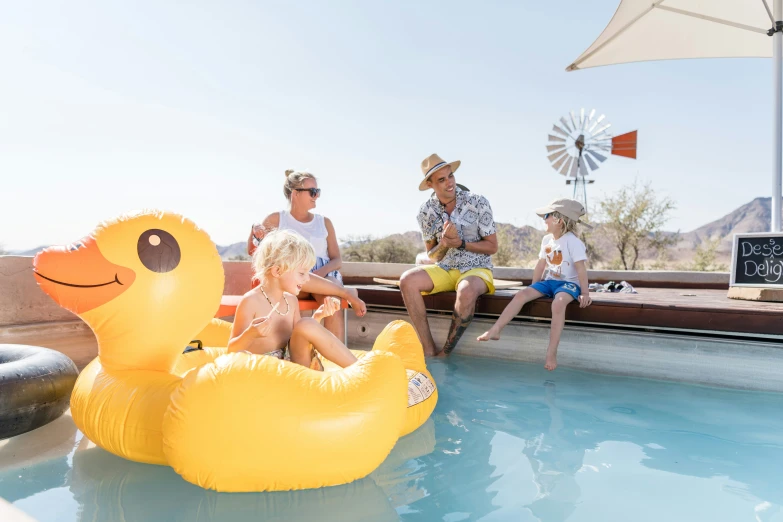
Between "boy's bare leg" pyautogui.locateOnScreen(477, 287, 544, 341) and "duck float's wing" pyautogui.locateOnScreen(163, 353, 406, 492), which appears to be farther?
"boy's bare leg" pyautogui.locateOnScreen(477, 287, 544, 341)

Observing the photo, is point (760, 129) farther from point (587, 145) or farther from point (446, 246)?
point (446, 246)

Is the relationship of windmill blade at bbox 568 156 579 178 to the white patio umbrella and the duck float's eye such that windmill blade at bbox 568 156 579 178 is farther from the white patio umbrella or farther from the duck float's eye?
the duck float's eye

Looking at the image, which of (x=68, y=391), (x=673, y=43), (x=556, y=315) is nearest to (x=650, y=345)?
(x=556, y=315)

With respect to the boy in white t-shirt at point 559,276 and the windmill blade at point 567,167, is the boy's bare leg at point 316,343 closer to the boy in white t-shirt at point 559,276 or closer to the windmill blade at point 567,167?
the boy in white t-shirt at point 559,276

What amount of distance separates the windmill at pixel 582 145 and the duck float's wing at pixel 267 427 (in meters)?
11.6

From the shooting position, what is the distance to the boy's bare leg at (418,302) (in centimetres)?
471

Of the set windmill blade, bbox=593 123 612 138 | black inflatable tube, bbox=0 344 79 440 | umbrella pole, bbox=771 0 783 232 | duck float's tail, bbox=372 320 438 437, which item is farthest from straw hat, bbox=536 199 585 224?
windmill blade, bbox=593 123 612 138

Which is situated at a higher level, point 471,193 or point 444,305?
point 471,193

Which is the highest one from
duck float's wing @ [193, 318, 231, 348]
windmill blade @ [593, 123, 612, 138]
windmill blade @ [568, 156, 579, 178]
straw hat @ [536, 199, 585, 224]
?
windmill blade @ [593, 123, 612, 138]

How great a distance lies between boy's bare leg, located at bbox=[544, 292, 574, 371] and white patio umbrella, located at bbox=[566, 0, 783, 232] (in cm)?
257

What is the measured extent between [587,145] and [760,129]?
19.9 meters

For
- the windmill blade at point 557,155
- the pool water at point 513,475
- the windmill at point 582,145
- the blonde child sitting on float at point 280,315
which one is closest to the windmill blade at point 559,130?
the windmill at point 582,145

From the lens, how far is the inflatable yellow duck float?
1.96 m

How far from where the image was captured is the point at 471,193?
4910 mm
